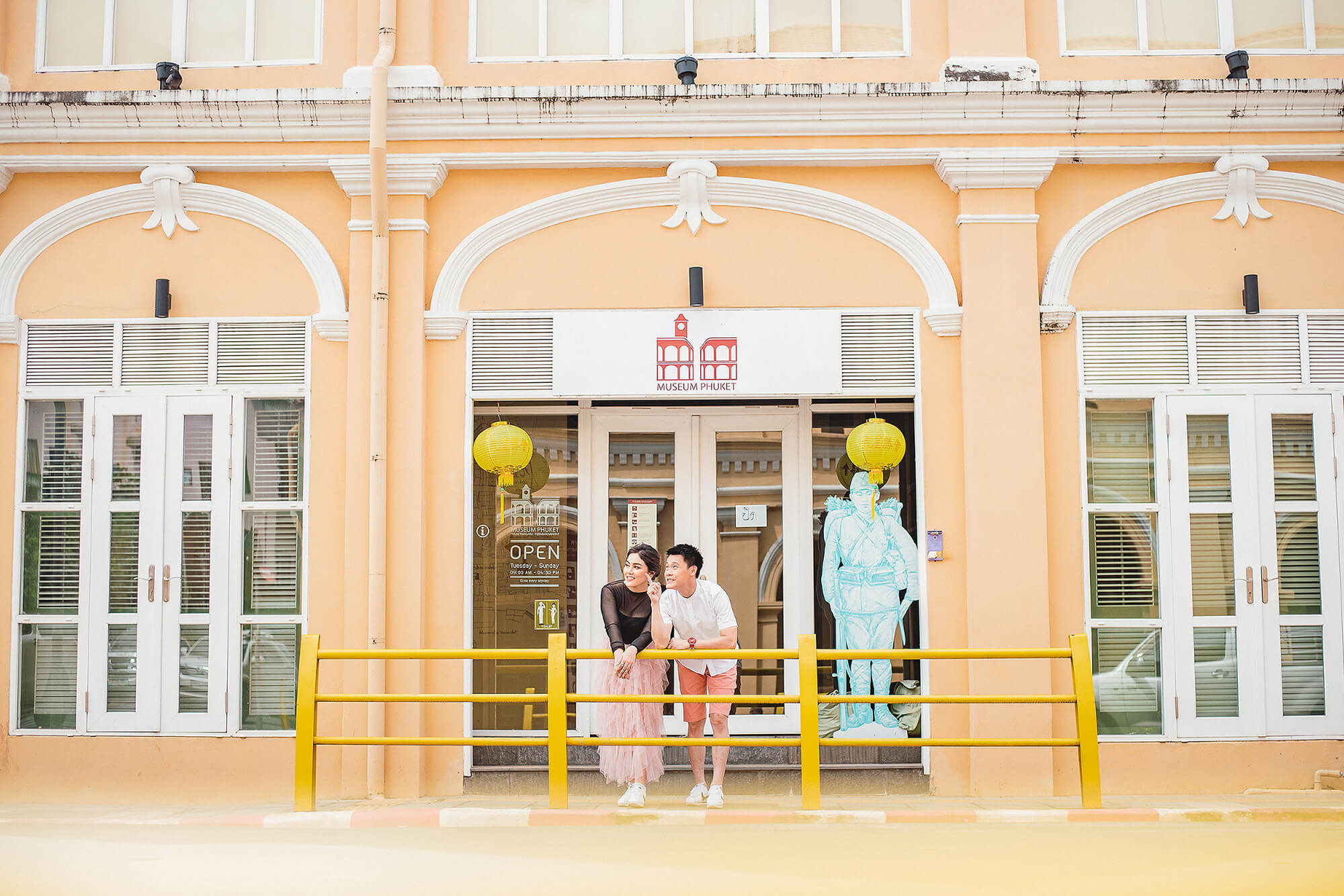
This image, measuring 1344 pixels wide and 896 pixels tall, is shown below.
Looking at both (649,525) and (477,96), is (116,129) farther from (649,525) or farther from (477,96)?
(649,525)

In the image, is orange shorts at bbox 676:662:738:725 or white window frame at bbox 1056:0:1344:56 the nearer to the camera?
orange shorts at bbox 676:662:738:725

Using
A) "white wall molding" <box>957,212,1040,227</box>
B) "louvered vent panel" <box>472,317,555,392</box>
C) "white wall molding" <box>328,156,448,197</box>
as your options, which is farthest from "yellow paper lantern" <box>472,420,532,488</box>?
"white wall molding" <box>957,212,1040,227</box>

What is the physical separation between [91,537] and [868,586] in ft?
19.3

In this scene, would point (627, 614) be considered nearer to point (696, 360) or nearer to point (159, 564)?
point (696, 360)

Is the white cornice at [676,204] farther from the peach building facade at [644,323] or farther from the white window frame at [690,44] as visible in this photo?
the white window frame at [690,44]

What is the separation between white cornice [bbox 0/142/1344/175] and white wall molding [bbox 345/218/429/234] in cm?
38

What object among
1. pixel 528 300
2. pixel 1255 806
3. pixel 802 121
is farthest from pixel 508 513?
pixel 1255 806

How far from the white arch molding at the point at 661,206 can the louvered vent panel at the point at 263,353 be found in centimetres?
100

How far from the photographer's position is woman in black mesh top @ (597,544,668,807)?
7.43 m

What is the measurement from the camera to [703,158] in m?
8.35

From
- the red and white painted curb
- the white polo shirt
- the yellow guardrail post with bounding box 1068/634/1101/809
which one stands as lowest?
the red and white painted curb

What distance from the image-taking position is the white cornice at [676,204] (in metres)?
8.40

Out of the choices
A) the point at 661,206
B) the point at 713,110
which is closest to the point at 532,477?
the point at 661,206

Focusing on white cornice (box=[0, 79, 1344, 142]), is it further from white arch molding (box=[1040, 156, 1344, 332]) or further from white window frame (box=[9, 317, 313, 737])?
white window frame (box=[9, 317, 313, 737])
